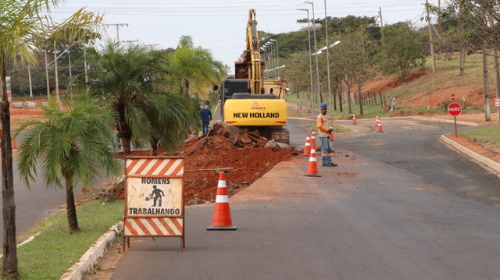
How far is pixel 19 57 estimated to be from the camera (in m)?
7.10

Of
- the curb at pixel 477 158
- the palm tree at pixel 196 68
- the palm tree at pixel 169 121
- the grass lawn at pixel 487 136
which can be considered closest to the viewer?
the palm tree at pixel 169 121

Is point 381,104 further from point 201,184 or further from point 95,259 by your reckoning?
point 95,259

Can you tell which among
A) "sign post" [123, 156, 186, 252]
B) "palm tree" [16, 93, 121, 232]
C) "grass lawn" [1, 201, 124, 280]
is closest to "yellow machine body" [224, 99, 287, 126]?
"grass lawn" [1, 201, 124, 280]

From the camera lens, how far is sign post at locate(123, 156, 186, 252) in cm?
862

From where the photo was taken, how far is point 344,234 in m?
9.38

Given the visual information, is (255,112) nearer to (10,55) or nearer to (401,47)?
(10,55)

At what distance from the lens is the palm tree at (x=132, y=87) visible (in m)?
15.6

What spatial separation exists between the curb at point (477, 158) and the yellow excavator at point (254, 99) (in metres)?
6.89

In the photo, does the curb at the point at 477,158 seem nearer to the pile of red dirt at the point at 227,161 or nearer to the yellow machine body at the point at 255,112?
the pile of red dirt at the point at 227,161

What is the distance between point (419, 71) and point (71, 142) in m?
74.8

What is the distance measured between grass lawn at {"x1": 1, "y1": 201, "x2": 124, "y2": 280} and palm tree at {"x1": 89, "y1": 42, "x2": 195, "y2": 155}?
3.26m

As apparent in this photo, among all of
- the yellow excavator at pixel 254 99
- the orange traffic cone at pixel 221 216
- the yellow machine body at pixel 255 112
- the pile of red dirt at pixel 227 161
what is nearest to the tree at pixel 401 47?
the yellow excavator at pixel 254 99

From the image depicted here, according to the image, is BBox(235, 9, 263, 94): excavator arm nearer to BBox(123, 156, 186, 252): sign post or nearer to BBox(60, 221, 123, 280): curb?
BBox(60, 221, 123, 280): curb

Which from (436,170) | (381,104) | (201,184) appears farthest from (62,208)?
(381,104)
